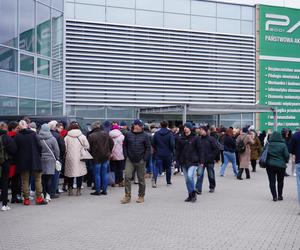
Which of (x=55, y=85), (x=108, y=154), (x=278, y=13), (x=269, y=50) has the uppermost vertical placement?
(x=278, y=13)

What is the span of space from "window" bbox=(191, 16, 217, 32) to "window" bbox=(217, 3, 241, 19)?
0.77 meters

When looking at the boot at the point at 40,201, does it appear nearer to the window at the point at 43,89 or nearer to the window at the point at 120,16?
the window at the point at 43,89

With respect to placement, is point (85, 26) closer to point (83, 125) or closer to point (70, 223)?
point (83, 125)

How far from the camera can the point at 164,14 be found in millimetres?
33812

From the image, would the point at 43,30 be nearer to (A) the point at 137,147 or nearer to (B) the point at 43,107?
(B) the point at 43,107

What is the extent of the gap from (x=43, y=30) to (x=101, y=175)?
11.8m

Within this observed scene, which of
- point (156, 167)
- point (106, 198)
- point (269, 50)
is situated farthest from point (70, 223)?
point (269, 50)

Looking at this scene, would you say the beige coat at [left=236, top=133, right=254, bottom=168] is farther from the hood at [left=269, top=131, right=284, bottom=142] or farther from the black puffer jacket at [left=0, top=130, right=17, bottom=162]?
the black puffer jacket at [left=0, top=130, right=17, bottom=162]

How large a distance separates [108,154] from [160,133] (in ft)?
7.53

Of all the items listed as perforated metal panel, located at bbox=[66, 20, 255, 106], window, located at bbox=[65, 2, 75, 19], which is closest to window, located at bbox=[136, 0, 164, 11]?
perforated metal panel, located at bbox=[66, 20, 255, 106]

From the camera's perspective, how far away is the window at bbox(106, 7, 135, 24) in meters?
32.0

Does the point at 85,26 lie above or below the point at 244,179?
above

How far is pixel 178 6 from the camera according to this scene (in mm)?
34281

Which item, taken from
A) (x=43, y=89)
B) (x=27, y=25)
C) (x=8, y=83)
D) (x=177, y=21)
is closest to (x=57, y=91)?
(x=43, y=89)
